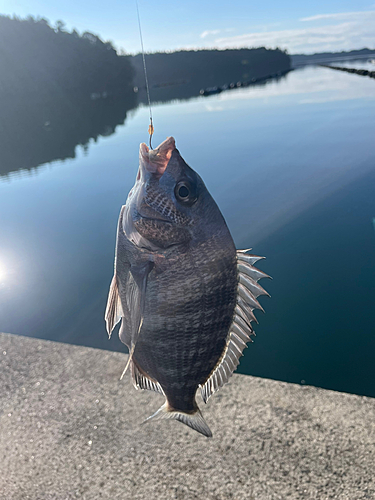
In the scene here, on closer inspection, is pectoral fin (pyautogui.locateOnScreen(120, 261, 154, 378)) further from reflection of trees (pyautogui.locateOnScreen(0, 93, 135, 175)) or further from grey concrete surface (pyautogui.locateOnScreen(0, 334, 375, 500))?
reflection of trees (pyautogui.locateOnScreen(0, 93, 135, 175))

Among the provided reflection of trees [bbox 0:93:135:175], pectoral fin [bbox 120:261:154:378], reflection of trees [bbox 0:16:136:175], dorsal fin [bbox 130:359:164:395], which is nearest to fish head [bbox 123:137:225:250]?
pectoral fin [bbox 120:261:154:378]

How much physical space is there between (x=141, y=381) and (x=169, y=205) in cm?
121

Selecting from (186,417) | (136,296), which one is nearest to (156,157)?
(136,296)

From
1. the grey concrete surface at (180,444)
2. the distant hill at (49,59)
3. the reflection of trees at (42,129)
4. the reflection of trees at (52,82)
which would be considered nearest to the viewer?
the grey concrete surface at (180,444)

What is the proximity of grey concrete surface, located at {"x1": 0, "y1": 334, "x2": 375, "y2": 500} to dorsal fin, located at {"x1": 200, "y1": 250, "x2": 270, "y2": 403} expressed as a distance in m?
4.15

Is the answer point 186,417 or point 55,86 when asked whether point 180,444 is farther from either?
point 55,86

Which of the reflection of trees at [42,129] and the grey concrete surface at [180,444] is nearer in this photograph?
the grey concrete surface at [180,444]

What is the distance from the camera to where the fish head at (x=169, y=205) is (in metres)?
1.97

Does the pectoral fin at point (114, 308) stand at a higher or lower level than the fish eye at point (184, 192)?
lower

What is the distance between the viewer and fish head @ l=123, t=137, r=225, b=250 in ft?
6.45

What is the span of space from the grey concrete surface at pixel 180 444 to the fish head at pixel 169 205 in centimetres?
499

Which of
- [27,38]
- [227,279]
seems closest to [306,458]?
[227,279]

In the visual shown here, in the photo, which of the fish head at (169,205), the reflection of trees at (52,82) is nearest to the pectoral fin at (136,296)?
the fish head at (169,205)

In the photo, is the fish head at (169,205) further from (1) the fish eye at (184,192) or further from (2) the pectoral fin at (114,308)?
(2) the pectoral fin at (114,308)
